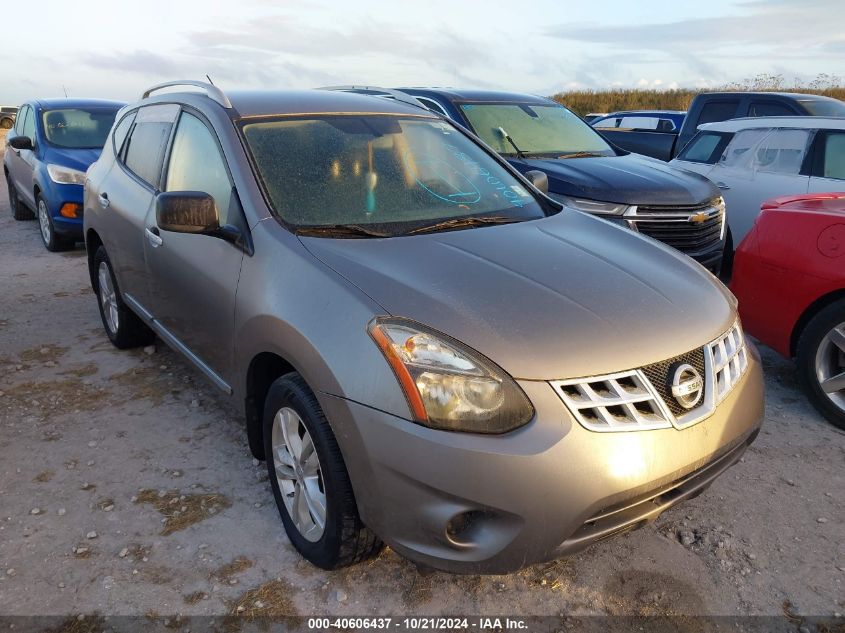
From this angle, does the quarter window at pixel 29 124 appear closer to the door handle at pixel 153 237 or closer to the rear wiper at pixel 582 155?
the door handle at pixel 153 237

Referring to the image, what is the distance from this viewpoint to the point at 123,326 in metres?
4.75

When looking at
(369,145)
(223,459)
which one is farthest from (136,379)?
(369,145)

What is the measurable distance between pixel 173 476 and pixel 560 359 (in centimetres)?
207

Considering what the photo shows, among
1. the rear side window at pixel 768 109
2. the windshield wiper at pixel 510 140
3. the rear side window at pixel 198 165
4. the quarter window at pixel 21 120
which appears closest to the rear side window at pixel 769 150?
the rear side window at pixel 768 109

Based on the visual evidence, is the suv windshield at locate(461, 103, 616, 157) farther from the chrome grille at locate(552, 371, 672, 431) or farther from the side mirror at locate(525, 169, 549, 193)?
→ the chrome grille at locate(552, 371, 672, 431)

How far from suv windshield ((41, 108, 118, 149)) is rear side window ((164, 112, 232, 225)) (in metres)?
5.88

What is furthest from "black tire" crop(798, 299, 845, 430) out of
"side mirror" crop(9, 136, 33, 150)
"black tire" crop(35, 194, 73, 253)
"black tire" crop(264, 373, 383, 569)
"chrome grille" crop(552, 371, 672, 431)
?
"side mirror" crop(9, 136, 33, 150)

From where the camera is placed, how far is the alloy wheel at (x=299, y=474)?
8.32ft

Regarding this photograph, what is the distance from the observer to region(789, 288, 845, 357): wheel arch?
373cm

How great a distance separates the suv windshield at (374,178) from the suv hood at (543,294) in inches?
8.2

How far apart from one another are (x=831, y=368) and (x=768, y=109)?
5832 millimetres

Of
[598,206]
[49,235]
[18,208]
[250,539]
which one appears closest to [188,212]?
[250,539]

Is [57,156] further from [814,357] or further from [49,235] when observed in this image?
[814,357]

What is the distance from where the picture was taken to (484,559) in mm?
2115
